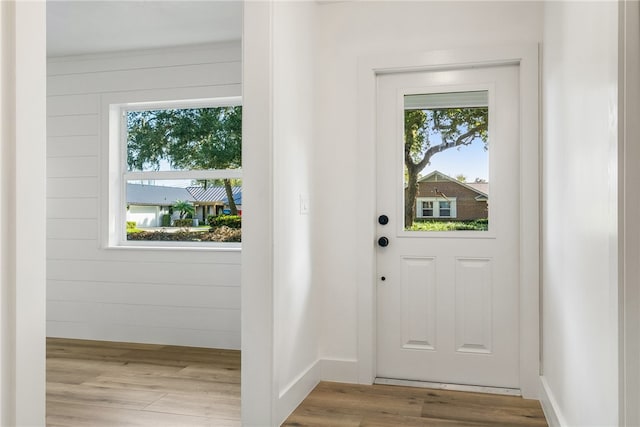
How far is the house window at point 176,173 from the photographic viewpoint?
14.2 ft

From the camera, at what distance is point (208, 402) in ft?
9.58

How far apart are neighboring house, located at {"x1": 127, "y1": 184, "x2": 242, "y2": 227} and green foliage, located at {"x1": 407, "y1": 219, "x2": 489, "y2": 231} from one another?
1.69 metres

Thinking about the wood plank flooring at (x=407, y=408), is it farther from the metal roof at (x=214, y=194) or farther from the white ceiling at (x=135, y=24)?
the white ceiling at (x=135, y=24)

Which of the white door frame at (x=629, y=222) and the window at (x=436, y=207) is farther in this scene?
the window at (x=436, y=207)

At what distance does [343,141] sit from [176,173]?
1796mm

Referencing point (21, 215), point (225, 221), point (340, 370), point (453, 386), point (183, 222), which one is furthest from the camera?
point (183, 222)

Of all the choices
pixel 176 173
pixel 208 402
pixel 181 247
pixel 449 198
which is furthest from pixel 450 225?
pixel 176 173

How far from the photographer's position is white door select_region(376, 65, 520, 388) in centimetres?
308

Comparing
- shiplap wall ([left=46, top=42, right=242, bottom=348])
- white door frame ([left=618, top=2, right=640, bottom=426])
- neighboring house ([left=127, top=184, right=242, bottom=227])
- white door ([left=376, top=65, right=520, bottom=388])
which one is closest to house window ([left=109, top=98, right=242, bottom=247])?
neighboring house ([left=127, top=184, right=242, bottom=227])

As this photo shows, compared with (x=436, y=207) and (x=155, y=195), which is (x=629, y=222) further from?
(x=155, y=195)

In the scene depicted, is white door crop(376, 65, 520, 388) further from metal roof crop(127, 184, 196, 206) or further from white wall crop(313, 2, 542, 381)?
metal roof crop(127, 184, 196, 206)

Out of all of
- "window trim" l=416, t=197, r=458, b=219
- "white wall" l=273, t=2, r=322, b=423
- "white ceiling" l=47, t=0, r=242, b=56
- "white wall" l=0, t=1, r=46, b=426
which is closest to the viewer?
"white wall" l=0, t=1, r=46, b=426

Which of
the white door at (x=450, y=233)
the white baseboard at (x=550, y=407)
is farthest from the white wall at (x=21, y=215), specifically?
the white door at (x=450, y=233)

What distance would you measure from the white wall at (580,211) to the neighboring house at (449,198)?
1.35 ft
